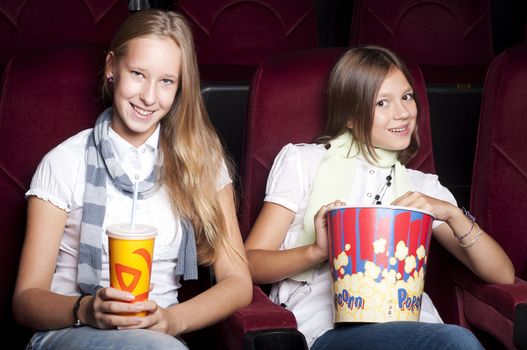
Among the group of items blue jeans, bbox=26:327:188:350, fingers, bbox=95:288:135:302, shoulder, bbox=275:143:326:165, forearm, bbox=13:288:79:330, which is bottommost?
blue jeans, bbox=26:327:188:350

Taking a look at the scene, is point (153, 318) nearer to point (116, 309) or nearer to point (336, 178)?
point (116, 309)

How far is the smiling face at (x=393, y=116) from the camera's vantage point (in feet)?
5.93

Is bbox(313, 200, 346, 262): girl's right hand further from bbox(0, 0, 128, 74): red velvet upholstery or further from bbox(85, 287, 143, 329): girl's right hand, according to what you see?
bbox(0, 0, 128, 74): red velvet upholstery

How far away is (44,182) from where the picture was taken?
1.59 m

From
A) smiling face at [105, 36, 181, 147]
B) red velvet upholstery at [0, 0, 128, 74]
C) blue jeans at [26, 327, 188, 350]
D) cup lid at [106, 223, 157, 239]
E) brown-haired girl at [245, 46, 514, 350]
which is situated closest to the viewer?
cup lid at [106, 223, 157, 239]

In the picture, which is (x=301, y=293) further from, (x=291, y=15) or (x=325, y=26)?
(x=325, y=26)

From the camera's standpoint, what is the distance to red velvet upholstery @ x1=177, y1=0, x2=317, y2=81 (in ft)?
8.97

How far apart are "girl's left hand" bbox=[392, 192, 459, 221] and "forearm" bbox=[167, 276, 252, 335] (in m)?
0.31

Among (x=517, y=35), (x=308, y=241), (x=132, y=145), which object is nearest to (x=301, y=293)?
(x=308, y=241)

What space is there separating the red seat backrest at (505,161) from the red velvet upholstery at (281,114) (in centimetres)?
12

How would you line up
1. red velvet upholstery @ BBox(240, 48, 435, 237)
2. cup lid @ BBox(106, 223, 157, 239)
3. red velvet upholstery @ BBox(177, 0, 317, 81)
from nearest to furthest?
1. cup lid @ BBox(106, 223, 157, 239)
2. red velvet upholstery @ BBox(240, 48, 435, 237)
3. red velvet upholstery @ BBox(177, 0, 317, 81)

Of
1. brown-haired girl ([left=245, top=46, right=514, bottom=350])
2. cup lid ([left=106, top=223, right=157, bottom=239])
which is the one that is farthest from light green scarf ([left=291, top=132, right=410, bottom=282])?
cup lid ([left=106, top=223, right=157, bottom=239])

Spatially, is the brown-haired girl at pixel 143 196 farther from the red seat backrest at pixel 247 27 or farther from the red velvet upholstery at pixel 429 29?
the red velvet upholstery at pixel 429 29

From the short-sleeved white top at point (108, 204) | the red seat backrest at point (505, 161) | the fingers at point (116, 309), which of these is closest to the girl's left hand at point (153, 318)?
the fingers at point (116, 309)
